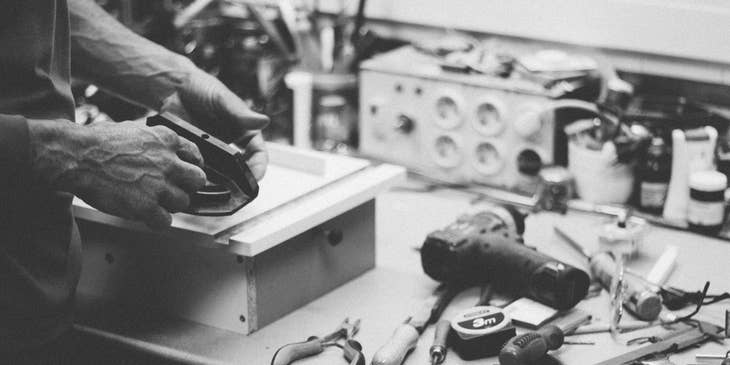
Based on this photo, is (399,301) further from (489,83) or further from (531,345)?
(489,83)

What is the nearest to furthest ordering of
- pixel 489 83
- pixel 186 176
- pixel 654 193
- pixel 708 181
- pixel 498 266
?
pixel 186 176
pixel 498 266
pixel 708 181
pixel 654 193
pixel 489 83

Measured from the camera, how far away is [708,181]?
1.60 metres

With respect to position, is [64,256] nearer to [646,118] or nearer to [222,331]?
[222,331]

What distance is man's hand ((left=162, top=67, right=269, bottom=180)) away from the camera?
56.4 inches

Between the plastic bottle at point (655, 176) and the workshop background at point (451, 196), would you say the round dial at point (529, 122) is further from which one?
the plastic bottle at point (655, 176)

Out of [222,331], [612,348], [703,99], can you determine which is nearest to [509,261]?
[612,348]

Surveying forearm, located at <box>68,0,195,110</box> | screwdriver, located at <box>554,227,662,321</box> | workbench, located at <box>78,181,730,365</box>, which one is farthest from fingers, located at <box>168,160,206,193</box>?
screwdriver, located at <box>554,227,662,321</box>

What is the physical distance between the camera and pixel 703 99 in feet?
6.15

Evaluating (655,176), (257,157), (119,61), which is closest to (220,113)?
(257,157)

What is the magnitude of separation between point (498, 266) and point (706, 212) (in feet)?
1.54

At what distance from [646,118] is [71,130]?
110 centimetres

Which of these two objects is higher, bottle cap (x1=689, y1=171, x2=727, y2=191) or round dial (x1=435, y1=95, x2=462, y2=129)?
round dial (x1=435, y1=95, x2=462, y2=129)

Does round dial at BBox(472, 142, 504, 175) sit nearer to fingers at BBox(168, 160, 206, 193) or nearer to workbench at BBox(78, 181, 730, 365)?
workbench at BBox(78, 181, 730, 365)

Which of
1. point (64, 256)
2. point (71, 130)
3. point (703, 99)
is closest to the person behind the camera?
point (71, 130)
